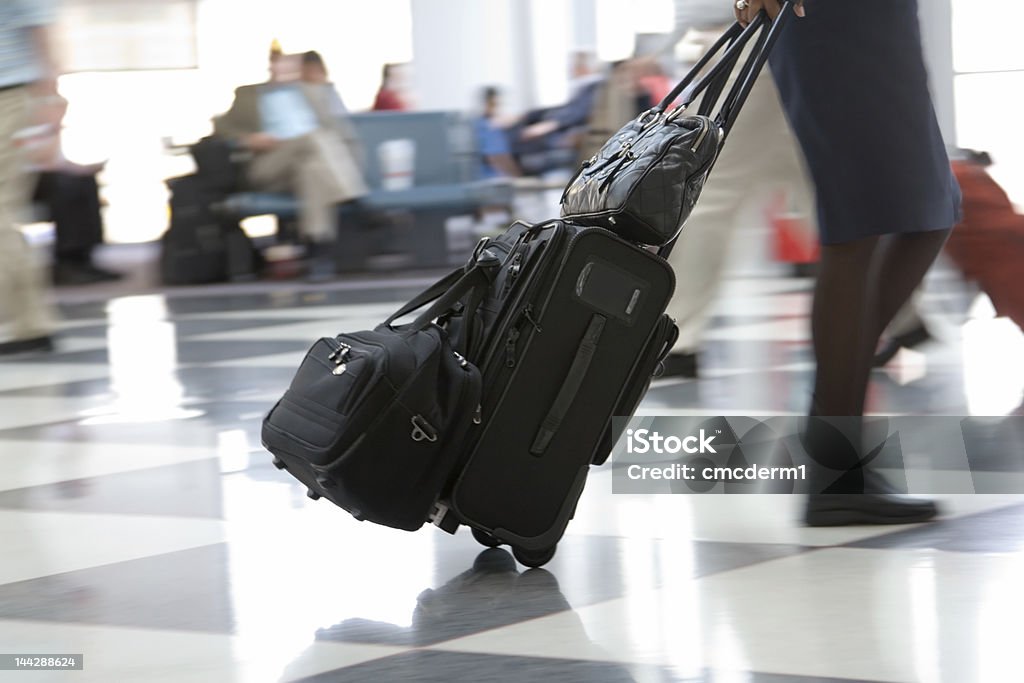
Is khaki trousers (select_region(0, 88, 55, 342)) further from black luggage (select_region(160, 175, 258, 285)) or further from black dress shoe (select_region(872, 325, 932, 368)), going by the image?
black luggage (select_region(160, 175, 258, 285))

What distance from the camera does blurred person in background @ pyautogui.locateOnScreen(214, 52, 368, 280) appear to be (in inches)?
283

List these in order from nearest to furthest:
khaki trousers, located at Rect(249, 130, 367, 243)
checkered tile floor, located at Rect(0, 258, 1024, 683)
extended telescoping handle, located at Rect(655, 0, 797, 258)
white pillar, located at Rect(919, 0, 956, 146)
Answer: checkered tile floor, located at Rect(0, 258, 1024, 683), extended telescoping handle, located at Rect(655, 0, 797, 258), khaki trousers, located at Rect(249, 130, 367, 243), white pillar, located at Rect(919, 0, 956, 146)

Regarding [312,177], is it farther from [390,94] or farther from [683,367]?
[683,367]

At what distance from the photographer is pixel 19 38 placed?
159 inches

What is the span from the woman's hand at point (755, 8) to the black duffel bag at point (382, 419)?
0.57 m

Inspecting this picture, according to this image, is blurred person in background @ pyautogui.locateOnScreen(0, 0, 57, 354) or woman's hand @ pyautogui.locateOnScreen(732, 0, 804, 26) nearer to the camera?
Answer: woman's hand @ pyautogui.locateOnScreen(732, 0, 804, 26)

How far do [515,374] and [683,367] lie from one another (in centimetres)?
157

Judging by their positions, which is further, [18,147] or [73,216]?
[73,216]

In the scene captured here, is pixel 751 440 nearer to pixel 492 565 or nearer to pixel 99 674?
pixel 492 565

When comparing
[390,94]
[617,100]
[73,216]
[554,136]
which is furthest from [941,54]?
[73,216]

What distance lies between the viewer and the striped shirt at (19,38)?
4023 mm

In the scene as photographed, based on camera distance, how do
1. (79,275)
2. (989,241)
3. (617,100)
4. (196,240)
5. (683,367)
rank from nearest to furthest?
(989,241) < (683,367) < (196,240) < (617,100) < (79,275)

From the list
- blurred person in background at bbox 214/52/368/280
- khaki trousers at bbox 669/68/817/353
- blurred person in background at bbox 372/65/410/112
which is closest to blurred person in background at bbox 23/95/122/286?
blurred person in background at bbox 214/52/368/280

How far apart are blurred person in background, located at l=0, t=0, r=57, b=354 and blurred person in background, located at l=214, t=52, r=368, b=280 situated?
279 centimetres
